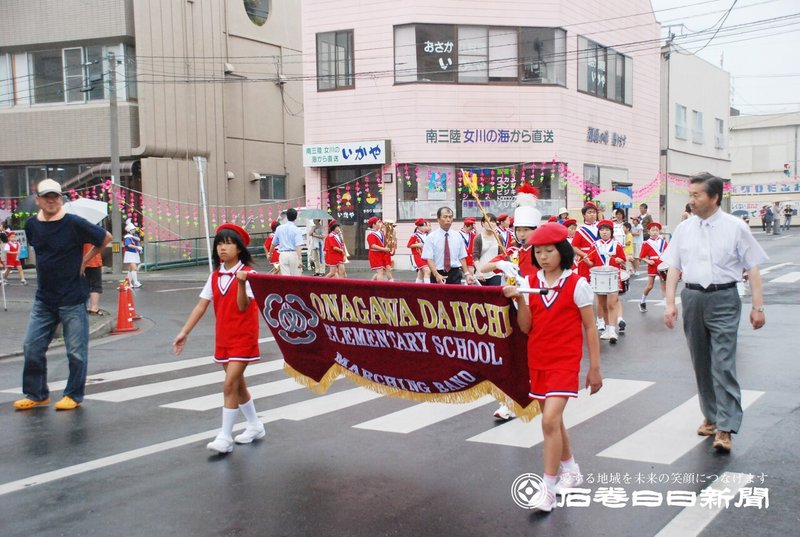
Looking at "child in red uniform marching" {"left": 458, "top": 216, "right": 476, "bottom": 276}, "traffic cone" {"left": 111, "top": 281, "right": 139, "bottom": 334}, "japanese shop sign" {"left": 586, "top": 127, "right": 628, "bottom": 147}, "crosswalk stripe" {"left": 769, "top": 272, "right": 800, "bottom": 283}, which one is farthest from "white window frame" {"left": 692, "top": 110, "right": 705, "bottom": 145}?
"traffic cone" {"left": 111, "top": 281, "right": 139, "bottom": 334}

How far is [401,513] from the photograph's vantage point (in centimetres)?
510

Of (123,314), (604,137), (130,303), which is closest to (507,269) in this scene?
(123,314)

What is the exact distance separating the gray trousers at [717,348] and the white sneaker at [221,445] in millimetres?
3697

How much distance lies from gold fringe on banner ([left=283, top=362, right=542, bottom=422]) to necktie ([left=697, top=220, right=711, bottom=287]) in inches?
73.6

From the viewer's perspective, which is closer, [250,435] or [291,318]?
[291,318]

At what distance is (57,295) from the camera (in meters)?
8.21

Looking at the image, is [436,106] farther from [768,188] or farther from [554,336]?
[768,188]

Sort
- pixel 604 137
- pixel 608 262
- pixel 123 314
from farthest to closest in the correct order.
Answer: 1. pixel 604 137
2. pixel 123 314
3. pixel 608 262

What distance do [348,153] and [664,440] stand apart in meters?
21.9

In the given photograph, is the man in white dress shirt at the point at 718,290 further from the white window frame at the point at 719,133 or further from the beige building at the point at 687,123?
the white window frame at the point at 719,133

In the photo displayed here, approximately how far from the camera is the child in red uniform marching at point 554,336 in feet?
16.6

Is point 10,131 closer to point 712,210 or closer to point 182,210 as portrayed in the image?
point 182,210

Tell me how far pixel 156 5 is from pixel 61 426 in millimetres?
24198

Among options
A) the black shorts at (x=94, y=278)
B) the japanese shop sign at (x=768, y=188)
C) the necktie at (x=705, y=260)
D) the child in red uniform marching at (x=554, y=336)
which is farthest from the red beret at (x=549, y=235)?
the japanese shop sign at (x=768, y=188)
